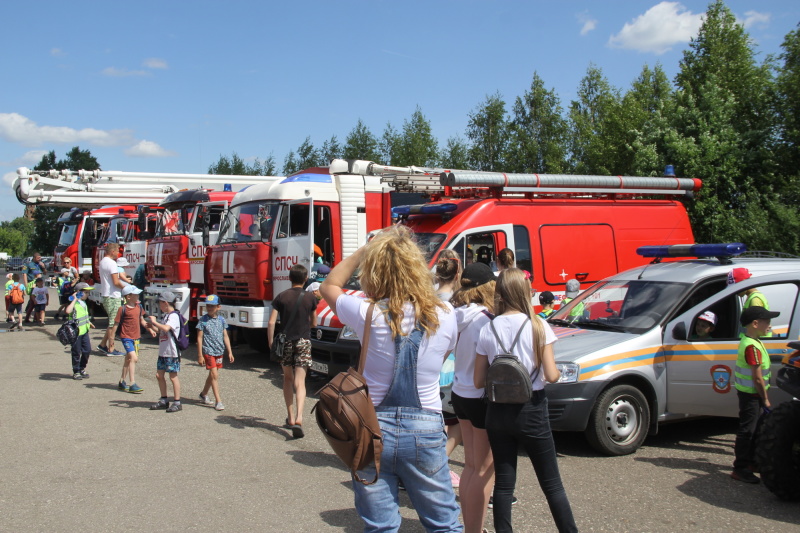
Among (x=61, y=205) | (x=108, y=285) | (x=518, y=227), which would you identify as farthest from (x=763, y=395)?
(x=61, y=205)

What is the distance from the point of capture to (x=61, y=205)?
18.9 metres

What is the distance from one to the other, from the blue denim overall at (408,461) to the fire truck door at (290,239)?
7.73m

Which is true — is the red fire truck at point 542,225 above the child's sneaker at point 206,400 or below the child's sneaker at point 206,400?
above

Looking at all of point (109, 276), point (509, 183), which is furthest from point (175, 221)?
point (509, 183)

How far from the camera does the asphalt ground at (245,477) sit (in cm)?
477

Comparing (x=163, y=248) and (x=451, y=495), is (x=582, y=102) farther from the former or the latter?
(x=451, y=495)

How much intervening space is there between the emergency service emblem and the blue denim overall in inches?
165

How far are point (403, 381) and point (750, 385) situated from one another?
3877 millimetres

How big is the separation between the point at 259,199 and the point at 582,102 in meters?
29.1

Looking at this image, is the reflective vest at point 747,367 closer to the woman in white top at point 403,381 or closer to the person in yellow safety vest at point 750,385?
the person in yellow safety vest at point 750,385

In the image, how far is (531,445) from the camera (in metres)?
3.84

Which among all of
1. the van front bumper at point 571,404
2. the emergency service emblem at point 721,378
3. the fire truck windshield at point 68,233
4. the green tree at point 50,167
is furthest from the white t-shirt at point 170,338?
the green tree at point 50,167

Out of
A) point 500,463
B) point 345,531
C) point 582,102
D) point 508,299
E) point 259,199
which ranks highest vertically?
point 582,102

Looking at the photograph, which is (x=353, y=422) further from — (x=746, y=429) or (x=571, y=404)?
(x=746, y=429)
